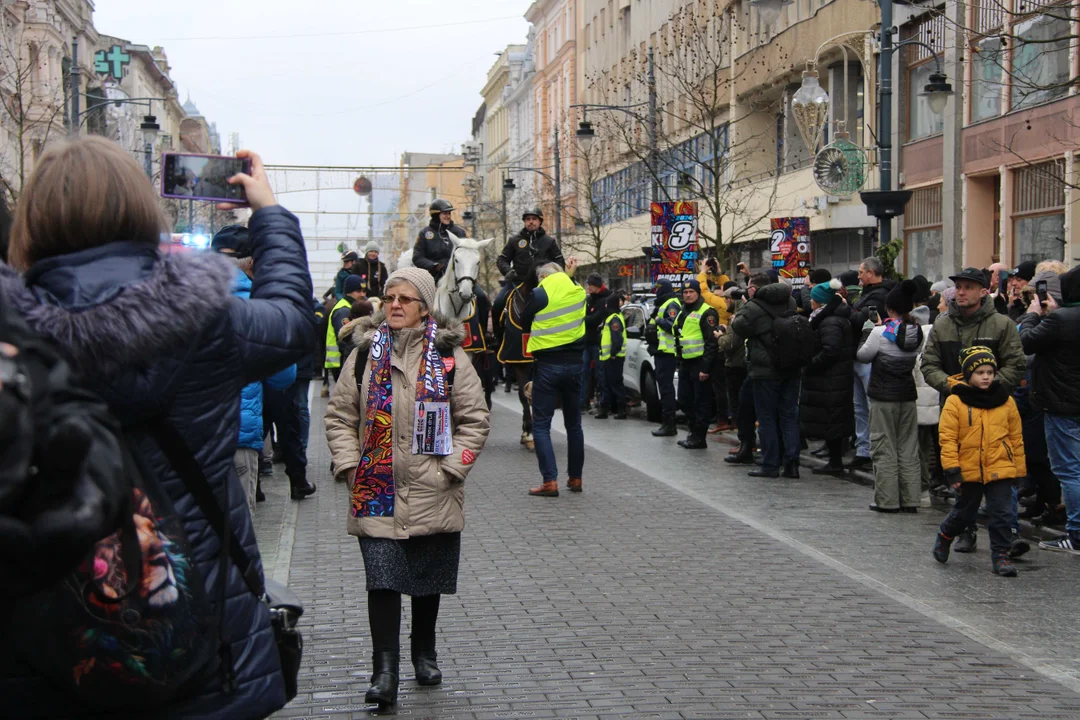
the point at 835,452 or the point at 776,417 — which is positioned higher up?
the point at 776,417

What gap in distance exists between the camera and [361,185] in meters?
50.2

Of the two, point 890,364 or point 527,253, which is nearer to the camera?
point 890,364

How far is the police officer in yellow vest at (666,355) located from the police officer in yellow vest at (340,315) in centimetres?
420

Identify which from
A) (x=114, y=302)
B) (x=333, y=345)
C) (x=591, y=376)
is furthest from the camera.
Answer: (x=591, y=376)

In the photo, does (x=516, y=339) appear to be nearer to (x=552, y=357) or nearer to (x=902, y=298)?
(x=552, y=357)

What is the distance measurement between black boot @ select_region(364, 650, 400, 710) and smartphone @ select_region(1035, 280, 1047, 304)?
22.8ft

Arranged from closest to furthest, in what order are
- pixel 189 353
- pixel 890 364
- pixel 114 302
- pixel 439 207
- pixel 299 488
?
pixel 114 302 < pixel 189 353 < pixel 890 364 < pixel 299 488 < pixel 439 207

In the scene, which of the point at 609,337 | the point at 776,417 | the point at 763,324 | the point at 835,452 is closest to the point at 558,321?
the point at 763,324

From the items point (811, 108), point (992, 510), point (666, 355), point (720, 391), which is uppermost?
point (811, 108)

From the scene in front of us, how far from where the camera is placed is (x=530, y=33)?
291ft

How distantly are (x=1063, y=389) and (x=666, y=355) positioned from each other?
29.0 feet

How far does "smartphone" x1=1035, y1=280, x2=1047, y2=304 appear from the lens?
427 inches

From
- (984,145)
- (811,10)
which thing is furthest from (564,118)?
(984,145)

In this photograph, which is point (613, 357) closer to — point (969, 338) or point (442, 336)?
point (969, 338)
